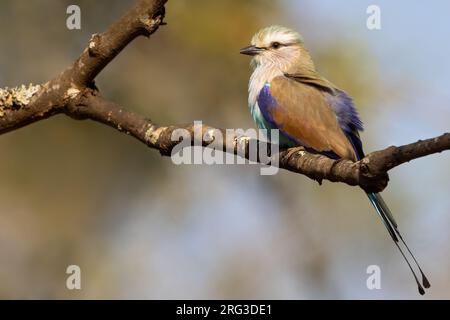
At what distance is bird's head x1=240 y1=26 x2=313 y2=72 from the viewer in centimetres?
605

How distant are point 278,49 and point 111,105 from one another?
2141mm

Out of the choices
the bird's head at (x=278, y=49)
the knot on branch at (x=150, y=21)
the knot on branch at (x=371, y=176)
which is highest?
the bird's head at (x=278, y=49)

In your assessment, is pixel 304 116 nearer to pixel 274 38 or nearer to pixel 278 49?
pixel 278 49

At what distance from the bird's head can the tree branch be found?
1999 millimetres

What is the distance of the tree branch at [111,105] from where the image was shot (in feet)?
12.8

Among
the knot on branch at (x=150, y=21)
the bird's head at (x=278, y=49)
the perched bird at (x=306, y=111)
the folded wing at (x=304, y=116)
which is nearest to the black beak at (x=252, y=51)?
the bird's head at (x=278, y=49)

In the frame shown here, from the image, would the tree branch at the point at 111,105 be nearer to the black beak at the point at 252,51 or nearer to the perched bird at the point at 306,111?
the perched bird at the point at 306,111

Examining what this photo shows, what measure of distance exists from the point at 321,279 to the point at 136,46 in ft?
8.86

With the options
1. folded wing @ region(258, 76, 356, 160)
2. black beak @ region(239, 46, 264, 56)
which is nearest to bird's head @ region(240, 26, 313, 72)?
black beak @ region(239, 46, 264, 56)

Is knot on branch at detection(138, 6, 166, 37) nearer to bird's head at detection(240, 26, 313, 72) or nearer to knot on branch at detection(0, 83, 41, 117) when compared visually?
knot on branch at detection(0, 83, 41, 117)

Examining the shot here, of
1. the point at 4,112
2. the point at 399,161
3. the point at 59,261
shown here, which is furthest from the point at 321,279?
the point at 399,161

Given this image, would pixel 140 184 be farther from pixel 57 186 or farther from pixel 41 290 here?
pixel 41 290

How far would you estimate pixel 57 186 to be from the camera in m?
7.40

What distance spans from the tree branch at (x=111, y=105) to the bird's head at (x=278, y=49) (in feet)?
6.56
